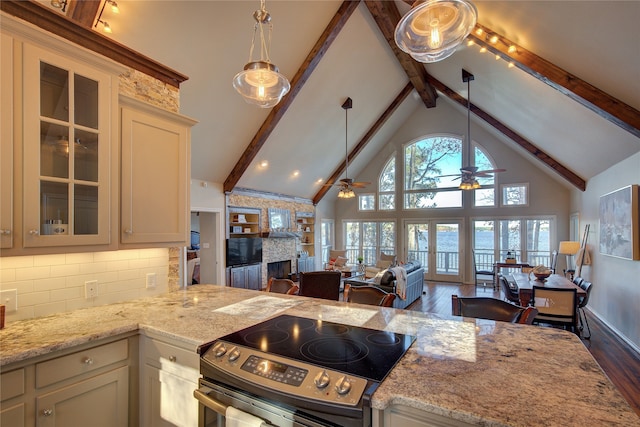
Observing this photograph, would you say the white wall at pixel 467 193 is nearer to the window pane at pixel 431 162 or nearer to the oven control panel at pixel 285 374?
the window pane at pixel 431 162

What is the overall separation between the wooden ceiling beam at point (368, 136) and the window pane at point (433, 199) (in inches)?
90.0

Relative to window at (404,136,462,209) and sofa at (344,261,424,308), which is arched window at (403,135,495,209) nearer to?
window at (404,136,462,209)

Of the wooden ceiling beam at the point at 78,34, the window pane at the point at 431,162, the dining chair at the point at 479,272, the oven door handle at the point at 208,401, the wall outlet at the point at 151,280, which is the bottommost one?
the dining chair at the point at 479,272

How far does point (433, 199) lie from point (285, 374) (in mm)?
9034

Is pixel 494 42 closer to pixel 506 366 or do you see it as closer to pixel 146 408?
pixel 506 366

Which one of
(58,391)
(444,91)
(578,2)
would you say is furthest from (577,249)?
(58,391)

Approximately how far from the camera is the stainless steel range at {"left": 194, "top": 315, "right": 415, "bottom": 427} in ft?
3.61

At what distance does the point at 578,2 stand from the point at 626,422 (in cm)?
322

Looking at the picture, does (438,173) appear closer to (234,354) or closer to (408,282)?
(408,282)

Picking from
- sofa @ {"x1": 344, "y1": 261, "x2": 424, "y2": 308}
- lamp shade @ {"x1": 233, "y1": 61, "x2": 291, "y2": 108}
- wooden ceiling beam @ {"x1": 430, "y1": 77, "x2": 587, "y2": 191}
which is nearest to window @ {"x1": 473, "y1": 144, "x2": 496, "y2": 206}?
wooden ceiling beam @ {"x1": 430, "y1": 77, "x2": 587, "y2": 191}

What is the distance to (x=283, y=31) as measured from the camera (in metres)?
4.57

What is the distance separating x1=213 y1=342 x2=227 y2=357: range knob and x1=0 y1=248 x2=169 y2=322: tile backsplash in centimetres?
123

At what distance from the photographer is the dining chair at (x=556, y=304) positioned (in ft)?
11.7

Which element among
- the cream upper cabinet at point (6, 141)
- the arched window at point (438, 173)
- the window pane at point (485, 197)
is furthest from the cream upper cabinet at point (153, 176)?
the window pane at point (485, 197)
